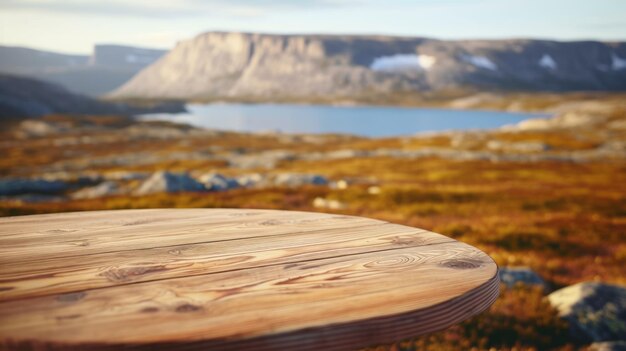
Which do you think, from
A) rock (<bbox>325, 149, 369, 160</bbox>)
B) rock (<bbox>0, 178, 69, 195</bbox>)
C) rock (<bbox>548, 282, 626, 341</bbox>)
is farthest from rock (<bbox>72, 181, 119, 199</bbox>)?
rock (<bbox>325, 149, 369, 160</bbox>)

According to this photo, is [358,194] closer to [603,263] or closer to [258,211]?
[603,263]

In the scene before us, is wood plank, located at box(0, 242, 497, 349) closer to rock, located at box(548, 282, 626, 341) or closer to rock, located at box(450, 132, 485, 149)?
rock, located at box(548, 282, 626, 341)

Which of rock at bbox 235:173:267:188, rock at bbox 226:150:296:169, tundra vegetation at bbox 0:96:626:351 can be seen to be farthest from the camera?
rock at bbox 226:150:296:169

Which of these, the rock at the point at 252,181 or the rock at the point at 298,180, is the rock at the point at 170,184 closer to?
the rock at the point at 252,181

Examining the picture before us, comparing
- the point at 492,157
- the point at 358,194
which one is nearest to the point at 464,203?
the point at 358,194

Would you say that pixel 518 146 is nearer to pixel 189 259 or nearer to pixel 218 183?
pixel 218 183

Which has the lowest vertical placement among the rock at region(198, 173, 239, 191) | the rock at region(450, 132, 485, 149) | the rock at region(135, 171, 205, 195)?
the rock at region(450, 132, 485, 149)
